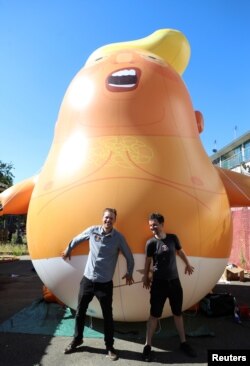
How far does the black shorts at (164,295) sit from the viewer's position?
3.75 m

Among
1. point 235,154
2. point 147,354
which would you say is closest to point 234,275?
point 147,354

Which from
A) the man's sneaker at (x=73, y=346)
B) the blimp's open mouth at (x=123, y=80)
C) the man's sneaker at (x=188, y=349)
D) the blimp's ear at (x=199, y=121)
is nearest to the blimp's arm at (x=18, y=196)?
the blimp's open mouth at (x=123, y=80)

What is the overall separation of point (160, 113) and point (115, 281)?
7.53ft

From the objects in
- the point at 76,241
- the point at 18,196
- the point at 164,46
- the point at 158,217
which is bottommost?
the point at 76,241

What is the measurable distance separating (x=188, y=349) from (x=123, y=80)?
3.51 metres

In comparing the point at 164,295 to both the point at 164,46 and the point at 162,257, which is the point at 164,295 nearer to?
the point at 162,257

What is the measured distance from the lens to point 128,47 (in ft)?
19.2

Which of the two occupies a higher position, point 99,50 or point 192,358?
point 99,50

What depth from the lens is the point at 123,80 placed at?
497 centimetres

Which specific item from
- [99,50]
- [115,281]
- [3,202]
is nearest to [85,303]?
[115,281]

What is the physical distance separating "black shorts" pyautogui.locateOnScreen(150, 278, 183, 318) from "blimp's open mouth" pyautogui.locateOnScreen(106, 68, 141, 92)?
263cm

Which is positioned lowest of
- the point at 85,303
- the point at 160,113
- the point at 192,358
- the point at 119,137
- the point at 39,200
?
the point at 192,358

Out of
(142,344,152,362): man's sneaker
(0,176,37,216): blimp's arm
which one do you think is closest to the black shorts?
(142,344,152,362): man's sneaker

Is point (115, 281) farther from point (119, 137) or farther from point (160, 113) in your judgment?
point (160, 113)
